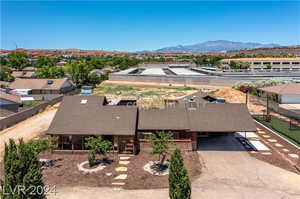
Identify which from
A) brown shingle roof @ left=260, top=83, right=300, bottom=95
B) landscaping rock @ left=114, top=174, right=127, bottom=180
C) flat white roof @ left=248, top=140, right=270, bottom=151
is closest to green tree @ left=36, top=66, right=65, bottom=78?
brown shingle roof @ left=260, top=83, right=300, bottom=95

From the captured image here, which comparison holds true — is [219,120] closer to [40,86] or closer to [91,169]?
[91,169]

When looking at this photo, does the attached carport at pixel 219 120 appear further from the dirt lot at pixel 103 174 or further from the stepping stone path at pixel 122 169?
the stepping stone path at pixel 122 169

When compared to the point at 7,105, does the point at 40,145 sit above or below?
below

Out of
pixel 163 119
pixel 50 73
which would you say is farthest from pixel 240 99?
pixel 50 73

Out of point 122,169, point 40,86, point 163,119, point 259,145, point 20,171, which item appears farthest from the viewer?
point 40,86

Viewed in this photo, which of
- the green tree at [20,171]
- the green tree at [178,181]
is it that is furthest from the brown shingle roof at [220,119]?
the green tree at [20,171]

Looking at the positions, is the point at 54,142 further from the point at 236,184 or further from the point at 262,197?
the point at 262,197

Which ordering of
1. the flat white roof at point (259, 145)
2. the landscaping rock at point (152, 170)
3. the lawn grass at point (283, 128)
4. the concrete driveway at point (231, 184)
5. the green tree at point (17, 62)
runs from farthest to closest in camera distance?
the green tree at point (17, 62), the lawn grass at point (283, 128), the flat white roof at point (259, 145), the landscaping rock at point (152, 170), the concrete driveway at point (231, 184)
